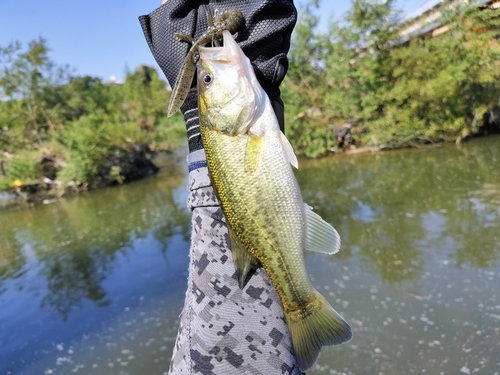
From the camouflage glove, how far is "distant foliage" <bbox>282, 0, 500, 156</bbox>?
48.6 ft

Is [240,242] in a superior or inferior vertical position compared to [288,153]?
inferior

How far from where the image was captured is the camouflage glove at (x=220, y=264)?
4.59 feet

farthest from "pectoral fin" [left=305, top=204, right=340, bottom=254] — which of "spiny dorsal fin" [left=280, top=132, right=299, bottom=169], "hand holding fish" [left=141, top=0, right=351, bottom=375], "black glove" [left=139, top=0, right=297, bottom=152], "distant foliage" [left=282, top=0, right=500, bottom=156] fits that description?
"distant foliage" [left=282, top=0, right=500, bottom=156]

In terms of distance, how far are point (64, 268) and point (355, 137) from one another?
12.5 m

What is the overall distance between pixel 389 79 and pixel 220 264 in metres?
16.5

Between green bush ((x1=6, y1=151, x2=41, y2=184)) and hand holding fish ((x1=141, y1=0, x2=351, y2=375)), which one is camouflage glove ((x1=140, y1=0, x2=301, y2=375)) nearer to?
hand holding fish ((x1=141, y1=0, x2=351, y2=375))

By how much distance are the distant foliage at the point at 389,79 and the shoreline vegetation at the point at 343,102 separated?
0.04m

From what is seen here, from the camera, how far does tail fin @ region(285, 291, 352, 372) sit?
1.39m

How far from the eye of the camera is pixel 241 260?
1466 mm

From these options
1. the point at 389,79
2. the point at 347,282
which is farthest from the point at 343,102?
the point at 347,282

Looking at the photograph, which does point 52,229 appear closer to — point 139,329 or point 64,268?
point 64,268

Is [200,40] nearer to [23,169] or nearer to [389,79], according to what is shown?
[389,79]

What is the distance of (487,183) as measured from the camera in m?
9.07

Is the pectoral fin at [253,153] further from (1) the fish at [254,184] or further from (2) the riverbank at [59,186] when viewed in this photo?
(2) the riverbank at [59,186]
